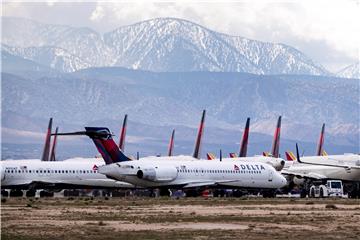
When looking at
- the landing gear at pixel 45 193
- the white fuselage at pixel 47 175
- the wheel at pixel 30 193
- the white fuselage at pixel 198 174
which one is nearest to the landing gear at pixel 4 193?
the wheel at pixel 30 193

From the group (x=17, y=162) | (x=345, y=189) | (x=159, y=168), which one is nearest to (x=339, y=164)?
(x=345, y=189)

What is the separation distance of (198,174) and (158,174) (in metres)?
6.15

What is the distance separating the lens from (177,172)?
11331cm

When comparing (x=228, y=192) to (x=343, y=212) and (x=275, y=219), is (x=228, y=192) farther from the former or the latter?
(x=275, y=219)

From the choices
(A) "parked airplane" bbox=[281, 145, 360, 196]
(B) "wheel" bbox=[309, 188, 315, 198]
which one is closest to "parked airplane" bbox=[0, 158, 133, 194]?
(A) "parked airplane" bbox=[281, 145, 360, 196]

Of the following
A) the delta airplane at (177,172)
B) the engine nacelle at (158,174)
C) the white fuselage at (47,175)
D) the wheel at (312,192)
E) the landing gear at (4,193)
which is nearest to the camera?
the delta airplane at (177,172)

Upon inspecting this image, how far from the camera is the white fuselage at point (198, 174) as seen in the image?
108688 millimetres

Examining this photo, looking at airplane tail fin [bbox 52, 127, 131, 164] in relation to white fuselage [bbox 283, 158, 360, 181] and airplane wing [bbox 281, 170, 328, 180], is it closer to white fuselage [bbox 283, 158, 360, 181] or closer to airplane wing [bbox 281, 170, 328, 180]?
white fuselage [bbox 283, 158, 360, 181]

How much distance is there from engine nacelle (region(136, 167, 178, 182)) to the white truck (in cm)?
1993

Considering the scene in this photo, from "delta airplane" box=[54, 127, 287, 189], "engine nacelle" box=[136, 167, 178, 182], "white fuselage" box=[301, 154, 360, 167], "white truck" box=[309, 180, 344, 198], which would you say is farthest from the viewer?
"white fuselage" box=[301, 154, 360, 167]

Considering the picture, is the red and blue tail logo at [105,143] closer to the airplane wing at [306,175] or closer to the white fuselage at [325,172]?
the white fuselage at [325,172]

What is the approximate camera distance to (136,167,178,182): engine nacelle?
10869cm

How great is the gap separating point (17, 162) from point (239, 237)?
73.1m

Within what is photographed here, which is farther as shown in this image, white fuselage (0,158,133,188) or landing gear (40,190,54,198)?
landing gear (40,190,54,198)
